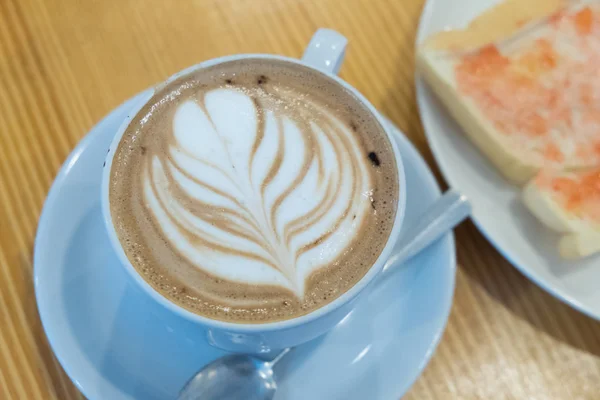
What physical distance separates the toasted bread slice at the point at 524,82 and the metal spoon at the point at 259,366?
0.73ft

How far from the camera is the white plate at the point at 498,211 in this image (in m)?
0.82

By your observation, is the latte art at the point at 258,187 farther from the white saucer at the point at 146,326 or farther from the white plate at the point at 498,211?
the white plate at the point at 498,211

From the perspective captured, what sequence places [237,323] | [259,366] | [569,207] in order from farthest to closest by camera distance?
[569,207], [259,366], [237,323]

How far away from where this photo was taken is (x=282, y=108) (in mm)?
706

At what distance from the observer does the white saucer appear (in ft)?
2.25

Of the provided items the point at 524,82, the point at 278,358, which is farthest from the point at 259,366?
the point at 524,82

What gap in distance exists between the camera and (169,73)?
96 centimetres

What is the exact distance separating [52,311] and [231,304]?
256 mm

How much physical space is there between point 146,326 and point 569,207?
0.68m

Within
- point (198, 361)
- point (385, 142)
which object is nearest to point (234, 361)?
point (198, 361)

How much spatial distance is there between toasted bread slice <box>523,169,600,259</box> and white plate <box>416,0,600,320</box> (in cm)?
3

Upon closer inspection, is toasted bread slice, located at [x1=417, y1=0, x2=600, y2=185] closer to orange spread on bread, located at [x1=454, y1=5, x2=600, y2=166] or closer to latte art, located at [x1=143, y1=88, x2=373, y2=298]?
orange spread on bread, located at [x1=454, y1=5, x2=600, y2=166]

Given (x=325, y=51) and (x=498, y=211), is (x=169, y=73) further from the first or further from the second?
(x=498, y=211)

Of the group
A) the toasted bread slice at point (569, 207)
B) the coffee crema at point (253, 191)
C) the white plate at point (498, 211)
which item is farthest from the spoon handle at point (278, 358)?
the toasted bread slice at point (569, 207)
